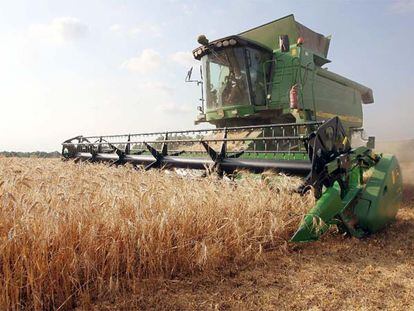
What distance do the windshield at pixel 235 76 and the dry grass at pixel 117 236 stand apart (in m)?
3.71

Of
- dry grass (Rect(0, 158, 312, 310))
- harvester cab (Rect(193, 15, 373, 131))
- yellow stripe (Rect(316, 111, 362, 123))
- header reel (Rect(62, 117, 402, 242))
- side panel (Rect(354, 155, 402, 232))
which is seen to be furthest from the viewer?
yellow stripe (Rect(316, 111, 362, 123))

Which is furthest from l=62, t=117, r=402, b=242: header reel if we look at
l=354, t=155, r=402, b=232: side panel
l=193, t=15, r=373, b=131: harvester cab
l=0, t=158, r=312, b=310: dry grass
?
l=193, t=15, r=373, b=131: harvester cab

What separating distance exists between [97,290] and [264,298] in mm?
931

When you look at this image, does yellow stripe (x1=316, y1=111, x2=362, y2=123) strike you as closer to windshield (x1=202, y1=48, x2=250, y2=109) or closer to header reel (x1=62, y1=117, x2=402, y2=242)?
windshield (x1=202, y1=48, x2=250, y2=109)

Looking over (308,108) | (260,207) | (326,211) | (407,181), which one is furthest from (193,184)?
(407,181)

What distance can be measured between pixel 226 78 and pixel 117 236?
518 centimetres

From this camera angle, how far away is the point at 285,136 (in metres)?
4.84

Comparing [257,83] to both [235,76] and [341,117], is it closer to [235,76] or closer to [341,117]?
[235,76]

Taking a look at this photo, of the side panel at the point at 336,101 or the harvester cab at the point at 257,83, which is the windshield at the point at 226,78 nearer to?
the harvester cab at the point at 257,83

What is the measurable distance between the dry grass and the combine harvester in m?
0.44

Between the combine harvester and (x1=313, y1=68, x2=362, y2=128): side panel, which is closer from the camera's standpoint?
the combine harvester

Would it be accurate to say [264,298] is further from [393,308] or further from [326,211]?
[326,211]

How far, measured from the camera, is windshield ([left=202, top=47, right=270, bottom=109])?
6402mm

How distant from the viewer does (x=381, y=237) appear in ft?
10.4
